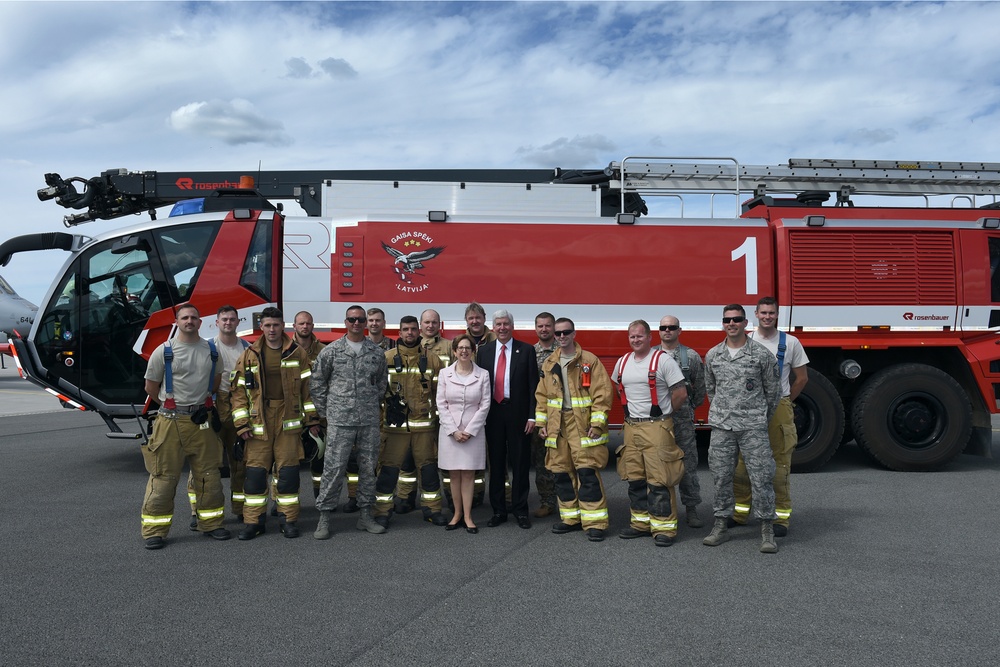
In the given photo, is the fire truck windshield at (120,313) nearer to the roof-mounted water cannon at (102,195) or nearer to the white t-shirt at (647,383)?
the roof-mounted water cannon at (102,195)

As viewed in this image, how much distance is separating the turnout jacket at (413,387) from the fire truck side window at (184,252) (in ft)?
9.86

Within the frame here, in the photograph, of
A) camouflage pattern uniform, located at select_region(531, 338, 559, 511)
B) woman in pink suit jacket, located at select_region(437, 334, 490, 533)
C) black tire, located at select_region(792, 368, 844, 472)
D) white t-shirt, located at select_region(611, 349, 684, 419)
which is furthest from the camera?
black tire, located at select_region(792, 368, 844, 472)

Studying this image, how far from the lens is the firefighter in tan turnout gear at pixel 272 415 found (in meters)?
5.83

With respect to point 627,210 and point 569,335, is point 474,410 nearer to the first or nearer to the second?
point 569,335

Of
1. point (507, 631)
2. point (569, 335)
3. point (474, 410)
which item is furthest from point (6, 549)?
point (569, 335)

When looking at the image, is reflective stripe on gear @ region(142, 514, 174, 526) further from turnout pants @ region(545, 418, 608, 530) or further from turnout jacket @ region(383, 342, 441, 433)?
turnout pants @ region(545, 418, 608, 530)

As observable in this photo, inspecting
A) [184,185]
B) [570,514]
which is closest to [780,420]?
[570,514]

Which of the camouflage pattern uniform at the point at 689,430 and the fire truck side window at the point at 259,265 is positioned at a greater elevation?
the fire truck side window at the point at 259,265

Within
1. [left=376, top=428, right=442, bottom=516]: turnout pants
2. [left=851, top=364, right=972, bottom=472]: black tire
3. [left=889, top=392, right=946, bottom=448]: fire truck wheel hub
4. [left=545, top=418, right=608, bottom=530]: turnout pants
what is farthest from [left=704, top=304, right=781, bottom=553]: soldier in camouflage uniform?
[left=889, top=392, right=946, bottom=448]: fire truck wheel hub

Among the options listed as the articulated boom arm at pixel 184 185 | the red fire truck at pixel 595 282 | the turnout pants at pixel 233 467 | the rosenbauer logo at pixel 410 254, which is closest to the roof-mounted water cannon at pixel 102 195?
the articulated boom arm at pixel 184 185

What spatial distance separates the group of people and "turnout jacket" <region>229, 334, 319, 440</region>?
0.01 metres

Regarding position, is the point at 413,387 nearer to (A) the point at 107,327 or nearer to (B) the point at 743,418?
(B) the point at 743,418

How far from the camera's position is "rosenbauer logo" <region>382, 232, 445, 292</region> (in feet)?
26.9

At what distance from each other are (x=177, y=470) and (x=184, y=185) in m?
6.22
